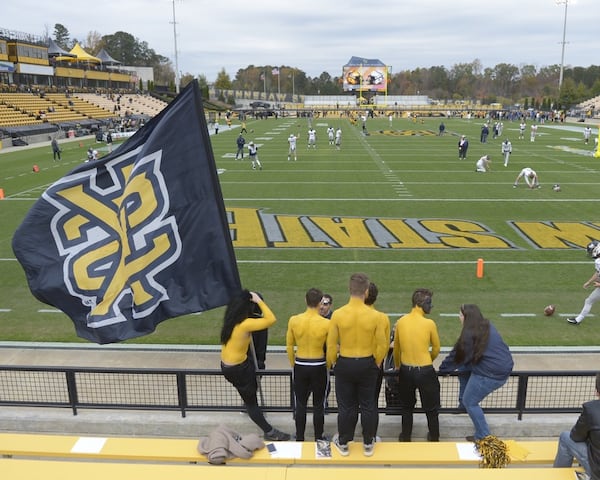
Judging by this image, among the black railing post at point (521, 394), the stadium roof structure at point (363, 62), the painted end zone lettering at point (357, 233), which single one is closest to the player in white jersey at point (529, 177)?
the painted end zone lettering at point (357, 233)

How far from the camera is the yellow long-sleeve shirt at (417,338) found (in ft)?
14.7

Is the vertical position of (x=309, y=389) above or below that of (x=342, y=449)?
above

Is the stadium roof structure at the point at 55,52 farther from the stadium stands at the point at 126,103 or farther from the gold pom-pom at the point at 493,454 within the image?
the gold pom-pom at the point at 493,454

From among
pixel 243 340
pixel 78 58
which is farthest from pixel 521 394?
pixel 78 58

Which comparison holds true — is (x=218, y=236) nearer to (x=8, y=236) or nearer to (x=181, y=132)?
(x=181, y=132)

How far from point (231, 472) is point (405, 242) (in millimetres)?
10081

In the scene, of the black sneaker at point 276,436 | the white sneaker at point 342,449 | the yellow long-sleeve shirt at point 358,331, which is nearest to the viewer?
the yellow long-sleeve shirt at point 358,331

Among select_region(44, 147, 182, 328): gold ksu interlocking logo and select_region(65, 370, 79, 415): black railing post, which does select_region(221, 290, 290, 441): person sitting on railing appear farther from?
select_region(65, 370, 79, 415): black railing post

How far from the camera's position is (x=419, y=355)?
452cm

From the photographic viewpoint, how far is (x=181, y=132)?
467 centimetres

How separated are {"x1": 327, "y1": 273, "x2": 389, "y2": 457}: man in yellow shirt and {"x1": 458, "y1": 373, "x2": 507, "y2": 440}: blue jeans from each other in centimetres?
91

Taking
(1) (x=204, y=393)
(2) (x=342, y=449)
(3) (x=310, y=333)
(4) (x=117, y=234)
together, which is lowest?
(1) (x=204, y=393)

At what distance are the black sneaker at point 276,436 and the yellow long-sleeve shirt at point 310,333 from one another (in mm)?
878

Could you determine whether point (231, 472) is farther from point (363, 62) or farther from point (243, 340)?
point (363, 62)
